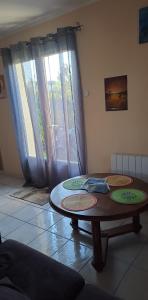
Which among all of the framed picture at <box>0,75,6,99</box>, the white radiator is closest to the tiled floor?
the white radiator

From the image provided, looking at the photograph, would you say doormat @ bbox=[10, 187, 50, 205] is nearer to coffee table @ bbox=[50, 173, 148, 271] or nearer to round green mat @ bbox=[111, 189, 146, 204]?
coffee table @ bbox=[50, 173, 148, 271]

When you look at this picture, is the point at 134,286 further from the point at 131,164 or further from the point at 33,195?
the point at 33,195

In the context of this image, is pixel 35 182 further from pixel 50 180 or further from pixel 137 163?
pixel 137 163

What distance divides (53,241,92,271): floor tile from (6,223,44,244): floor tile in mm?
385

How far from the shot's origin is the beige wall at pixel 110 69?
248 centimetres

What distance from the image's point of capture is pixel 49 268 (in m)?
1.30

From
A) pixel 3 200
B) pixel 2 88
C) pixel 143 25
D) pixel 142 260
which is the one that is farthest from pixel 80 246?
pixel 2 88

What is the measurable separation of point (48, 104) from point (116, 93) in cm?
100

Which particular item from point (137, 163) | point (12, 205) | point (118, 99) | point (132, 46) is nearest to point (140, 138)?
point (137, 163)

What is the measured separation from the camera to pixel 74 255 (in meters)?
2.07

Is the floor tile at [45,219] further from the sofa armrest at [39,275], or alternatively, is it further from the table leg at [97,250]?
the sofa armrest at [39,275]

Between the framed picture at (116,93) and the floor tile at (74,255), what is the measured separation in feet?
5.23

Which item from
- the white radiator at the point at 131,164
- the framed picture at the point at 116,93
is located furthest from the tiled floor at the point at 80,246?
the framed picture at the point at 116,93

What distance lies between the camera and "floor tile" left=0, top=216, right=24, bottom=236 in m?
2.55
